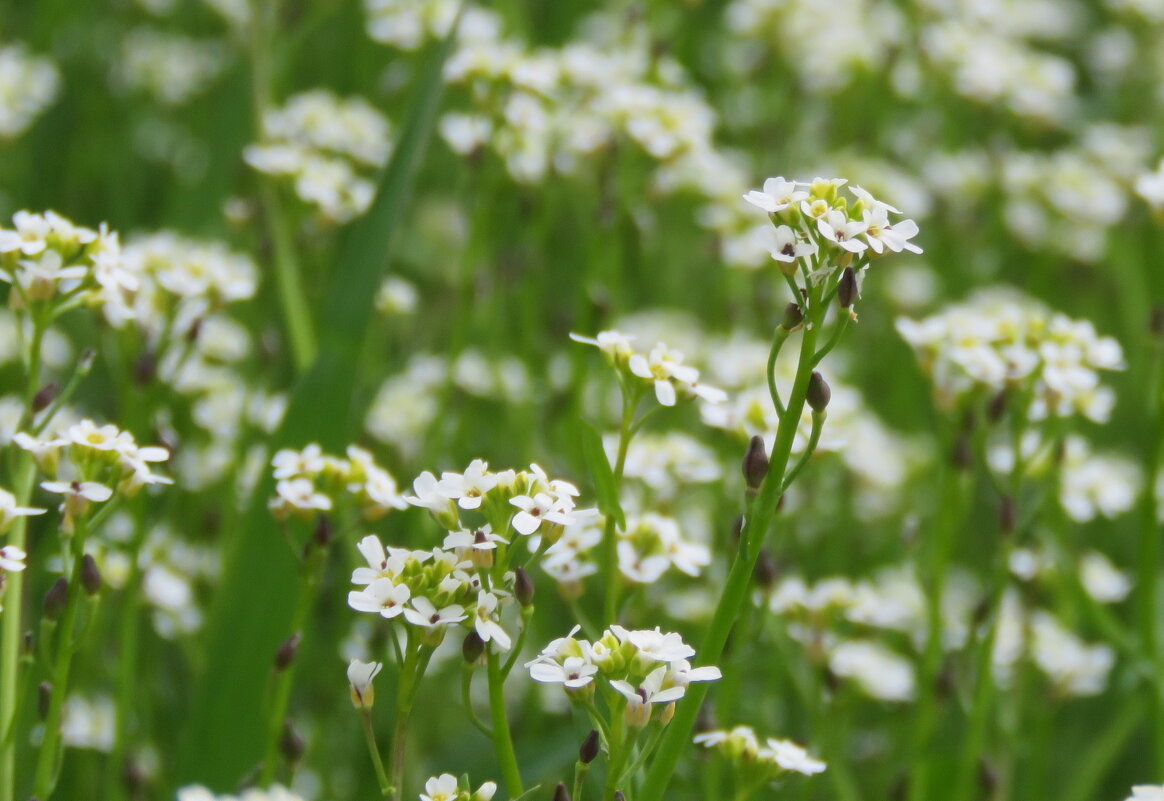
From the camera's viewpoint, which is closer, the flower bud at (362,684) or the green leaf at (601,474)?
the flower bud at (362,684)

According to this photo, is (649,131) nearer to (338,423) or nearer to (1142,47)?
(338,423)

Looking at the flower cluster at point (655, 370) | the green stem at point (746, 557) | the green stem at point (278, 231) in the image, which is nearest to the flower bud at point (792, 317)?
the green stem at point (746, 557)

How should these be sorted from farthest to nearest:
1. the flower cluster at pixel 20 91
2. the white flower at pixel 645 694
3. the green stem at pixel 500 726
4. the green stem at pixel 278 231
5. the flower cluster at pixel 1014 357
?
the flower cluster at pixel 20 91, the green stem at pixel 278 231, the flower cluster at pixel 1014 357, the green stem at pixel 500 726, the white flower at pixel 645 694

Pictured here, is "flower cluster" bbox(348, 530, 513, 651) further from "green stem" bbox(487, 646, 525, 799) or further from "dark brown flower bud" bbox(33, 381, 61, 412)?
"dark brown flower bud" bbox(33, 381, 61, 412)

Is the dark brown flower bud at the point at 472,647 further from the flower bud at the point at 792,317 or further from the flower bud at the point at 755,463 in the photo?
the flower bud at the point at 792,317

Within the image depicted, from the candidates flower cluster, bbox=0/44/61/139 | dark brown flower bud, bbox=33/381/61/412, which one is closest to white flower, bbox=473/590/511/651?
dark brown flower bud, bbox=33/381/61/412

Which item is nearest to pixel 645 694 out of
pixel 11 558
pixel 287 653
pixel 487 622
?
pixel 487 622

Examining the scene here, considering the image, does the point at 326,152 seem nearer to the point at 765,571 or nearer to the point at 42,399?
the point at 42,399
